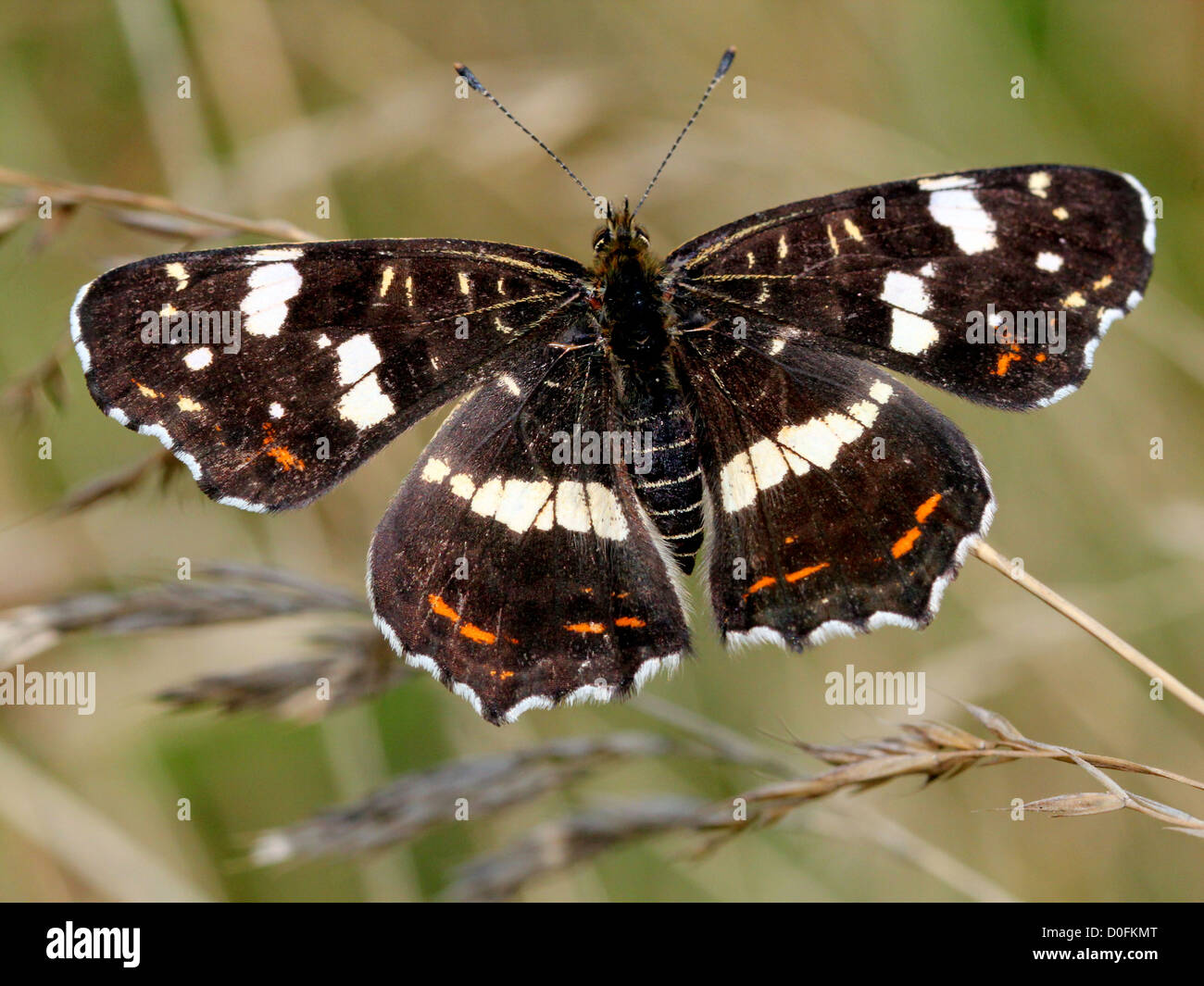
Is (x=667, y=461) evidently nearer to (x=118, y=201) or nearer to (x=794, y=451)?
(x=794, y=451)

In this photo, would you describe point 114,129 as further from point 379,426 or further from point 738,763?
point 738,763

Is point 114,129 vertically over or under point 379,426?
over

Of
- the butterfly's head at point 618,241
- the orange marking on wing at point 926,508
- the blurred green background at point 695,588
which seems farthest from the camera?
the blurred green background at point 695,588

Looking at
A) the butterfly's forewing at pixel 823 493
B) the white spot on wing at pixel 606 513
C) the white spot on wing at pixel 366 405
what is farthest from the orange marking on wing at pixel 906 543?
the white spot on wing at pixel 366 405

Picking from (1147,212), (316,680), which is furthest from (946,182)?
(316,680)

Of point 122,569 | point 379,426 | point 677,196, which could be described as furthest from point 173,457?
point 677,196

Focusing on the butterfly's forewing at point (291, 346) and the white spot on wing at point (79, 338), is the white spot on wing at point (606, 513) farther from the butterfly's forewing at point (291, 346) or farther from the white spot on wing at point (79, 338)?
the white spot on wing at point (79, 338)

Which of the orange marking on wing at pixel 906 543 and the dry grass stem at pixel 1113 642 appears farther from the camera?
the orange marking on wing at pixel 906 543
